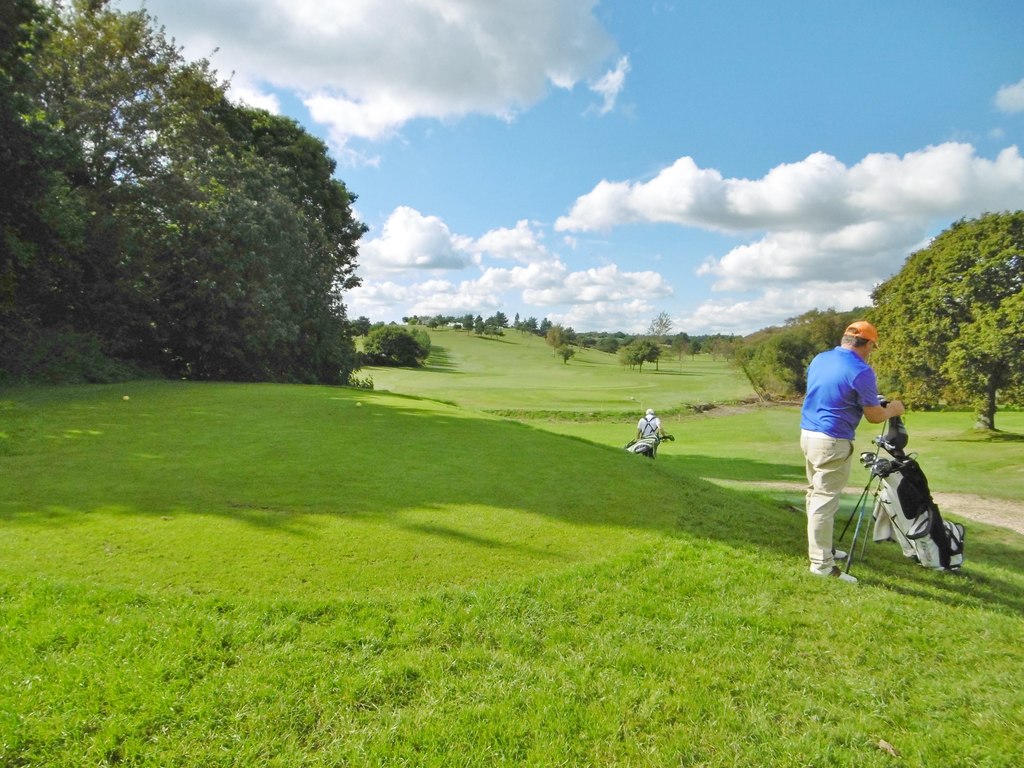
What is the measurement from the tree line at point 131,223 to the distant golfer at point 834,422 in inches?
708

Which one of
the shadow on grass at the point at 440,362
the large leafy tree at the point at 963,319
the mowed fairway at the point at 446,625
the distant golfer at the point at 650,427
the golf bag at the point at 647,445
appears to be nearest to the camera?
the mowed fairway at the point at 446,625

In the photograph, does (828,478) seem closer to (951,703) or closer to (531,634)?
(951,703)

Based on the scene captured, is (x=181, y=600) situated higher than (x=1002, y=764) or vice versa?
(x=181, y=600)

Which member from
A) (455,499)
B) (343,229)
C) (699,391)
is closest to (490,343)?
(699,391)

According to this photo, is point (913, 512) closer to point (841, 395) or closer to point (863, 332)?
point (841, 395)

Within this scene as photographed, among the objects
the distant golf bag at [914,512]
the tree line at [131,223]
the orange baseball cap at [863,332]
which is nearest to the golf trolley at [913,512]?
the distant golf bag at [914,512]

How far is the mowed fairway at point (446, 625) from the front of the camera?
10.0ft

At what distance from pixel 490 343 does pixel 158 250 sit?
3841 inches

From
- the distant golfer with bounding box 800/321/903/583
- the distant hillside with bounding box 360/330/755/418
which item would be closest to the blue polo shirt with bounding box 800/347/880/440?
the distant golfer with bounding box 800/321/903/583

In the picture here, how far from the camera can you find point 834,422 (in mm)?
5812

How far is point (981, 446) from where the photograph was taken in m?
20.9

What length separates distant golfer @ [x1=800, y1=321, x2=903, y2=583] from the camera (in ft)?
18.9

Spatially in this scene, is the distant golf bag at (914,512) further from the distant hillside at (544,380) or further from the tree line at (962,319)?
the distant hillside at (544,380)

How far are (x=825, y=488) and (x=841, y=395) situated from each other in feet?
3.40
